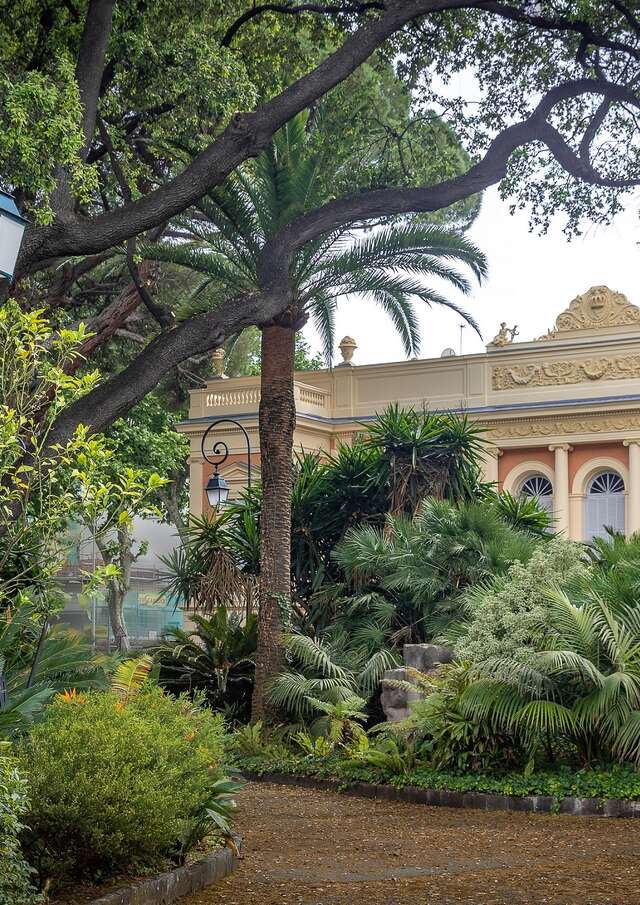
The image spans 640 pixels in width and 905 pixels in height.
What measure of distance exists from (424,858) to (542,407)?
84.7 feet

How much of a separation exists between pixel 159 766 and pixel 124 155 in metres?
10.2

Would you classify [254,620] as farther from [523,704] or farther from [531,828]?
[531,828]

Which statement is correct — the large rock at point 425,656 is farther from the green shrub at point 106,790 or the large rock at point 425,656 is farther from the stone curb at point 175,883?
the green shrub at point 106,790

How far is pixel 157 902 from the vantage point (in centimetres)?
655

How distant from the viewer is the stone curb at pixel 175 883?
20.4 feet

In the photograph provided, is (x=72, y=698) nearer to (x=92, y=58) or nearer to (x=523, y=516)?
(x=92, y=58)

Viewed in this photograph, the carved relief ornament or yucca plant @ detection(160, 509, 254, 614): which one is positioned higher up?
the carved relief ornament

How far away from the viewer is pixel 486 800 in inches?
411

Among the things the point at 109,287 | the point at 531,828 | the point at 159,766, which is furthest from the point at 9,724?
the point at 109,287

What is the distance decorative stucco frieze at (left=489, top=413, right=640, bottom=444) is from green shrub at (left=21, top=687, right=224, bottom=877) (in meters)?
25.6

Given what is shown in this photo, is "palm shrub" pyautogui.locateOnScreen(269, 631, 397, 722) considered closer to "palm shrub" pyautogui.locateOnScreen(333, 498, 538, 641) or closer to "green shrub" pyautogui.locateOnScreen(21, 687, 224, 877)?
"palm shrub" pyautogui.locateOnScreen(333, 498, 538, 641)

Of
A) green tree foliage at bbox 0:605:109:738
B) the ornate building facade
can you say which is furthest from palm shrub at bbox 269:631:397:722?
the ornate building facade

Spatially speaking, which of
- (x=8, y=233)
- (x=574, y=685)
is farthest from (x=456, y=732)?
(x=8, y=233)

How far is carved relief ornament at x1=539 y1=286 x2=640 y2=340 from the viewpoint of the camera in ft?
107
